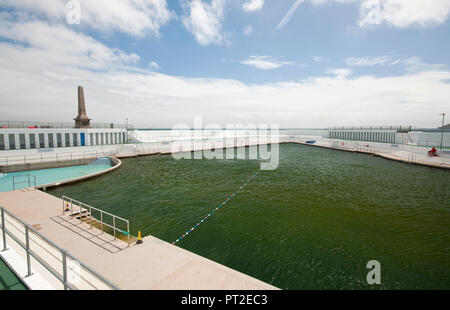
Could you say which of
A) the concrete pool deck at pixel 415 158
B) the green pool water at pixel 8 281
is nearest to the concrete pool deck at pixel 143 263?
the green pool water at pixel 8 281

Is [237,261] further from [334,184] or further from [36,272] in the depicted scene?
[334,184]

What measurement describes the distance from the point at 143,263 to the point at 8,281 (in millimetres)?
2671

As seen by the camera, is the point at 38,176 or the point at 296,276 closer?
the point at 296,276

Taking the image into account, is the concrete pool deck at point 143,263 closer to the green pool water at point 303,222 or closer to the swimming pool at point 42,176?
the green pool water at point 303,222

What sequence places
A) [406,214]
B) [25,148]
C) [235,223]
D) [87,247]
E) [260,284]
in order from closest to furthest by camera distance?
[260,284] → [87,247] → [235,223] → [406,214] → [25,148]

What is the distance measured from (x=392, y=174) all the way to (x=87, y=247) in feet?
86.6

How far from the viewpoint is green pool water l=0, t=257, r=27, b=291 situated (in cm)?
405

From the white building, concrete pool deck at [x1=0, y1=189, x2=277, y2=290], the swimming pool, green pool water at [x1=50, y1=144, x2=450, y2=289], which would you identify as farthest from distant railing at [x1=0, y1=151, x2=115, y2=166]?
concrete pool deck at [x1=0, y1=189, x2=277, y2=290]

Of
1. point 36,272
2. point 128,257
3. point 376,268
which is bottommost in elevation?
point 376,268

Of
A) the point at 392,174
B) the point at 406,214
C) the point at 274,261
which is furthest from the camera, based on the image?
the point at 392,174

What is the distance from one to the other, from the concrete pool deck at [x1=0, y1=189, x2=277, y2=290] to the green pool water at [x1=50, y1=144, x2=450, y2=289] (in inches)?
58.1

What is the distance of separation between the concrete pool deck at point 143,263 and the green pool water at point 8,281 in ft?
5.19

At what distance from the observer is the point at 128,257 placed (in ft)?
20.2
